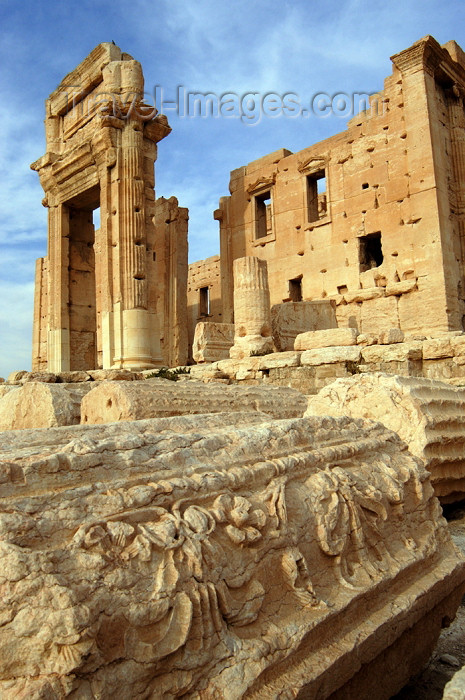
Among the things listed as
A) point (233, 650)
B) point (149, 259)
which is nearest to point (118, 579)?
point (233, 650)

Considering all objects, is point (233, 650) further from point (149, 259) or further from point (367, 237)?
point (367, 237)

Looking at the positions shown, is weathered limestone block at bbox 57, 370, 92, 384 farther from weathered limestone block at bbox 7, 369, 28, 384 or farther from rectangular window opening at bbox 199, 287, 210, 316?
rectangular window opening at bbox 199, 287, 210, 316

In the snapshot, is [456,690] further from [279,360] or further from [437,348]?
[279,360]

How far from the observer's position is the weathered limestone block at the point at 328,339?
8.45 m

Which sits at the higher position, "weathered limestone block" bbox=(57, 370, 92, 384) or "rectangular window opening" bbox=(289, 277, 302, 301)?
"rectangular window opening" bbox=(289, 277, 302, 301)

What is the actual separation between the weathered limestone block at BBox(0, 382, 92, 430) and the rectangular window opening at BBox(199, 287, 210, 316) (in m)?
16.2

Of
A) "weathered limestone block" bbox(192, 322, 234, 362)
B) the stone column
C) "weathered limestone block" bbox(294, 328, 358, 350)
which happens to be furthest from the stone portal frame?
"weathered limestone block" bbox(294, 328, 358, 350)

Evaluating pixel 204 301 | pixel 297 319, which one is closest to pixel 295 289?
pixel 297 319

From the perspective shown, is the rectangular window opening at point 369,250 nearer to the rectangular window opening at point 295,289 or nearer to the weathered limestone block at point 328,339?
the rectangular window opening at point 295,289

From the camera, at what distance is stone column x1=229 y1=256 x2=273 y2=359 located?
388 inches

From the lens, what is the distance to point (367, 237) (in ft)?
43.5

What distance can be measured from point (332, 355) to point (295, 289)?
6.98m

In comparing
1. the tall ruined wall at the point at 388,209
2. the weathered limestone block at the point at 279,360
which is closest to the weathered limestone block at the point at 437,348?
the weathered limestone block at the point at 279,360

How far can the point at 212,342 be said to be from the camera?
1088cm
